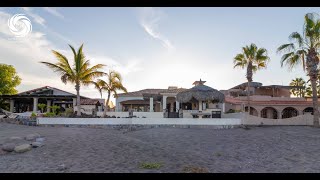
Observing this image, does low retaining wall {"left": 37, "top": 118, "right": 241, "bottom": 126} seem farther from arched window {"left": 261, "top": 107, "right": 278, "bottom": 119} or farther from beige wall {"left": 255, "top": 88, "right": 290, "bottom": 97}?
beige wall {"left": 255, "top": 88, "right": 290, "bottom": 97}

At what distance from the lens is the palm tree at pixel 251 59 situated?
1211 inches

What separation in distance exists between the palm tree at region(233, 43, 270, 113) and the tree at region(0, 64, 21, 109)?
36.4 metres

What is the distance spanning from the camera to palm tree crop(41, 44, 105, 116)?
25766mm

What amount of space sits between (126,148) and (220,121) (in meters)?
11.2

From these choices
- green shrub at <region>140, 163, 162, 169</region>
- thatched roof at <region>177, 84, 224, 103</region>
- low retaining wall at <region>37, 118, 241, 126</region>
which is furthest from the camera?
thatched roof at <region>177, 84, 224, 103</region>

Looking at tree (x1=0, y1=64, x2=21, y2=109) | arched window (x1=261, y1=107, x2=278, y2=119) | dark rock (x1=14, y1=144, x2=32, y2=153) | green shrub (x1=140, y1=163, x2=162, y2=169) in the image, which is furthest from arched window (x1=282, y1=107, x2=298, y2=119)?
tree (x1=0, y1=64, x2=21, y2=109)

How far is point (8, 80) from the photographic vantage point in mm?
46344

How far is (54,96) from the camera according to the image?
3684cm

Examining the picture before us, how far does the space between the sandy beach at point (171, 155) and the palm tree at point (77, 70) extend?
424 inches

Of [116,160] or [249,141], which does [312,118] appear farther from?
[116,160]

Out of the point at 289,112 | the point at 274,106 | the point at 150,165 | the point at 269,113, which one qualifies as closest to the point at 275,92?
the point at 289,112

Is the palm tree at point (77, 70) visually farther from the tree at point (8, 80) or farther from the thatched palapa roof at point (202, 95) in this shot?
the tree at point (8, 80)
